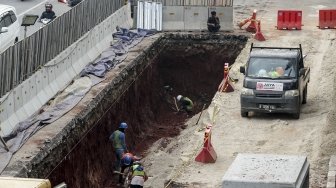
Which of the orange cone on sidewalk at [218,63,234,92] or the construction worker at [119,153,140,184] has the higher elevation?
the orange cone on sidewalk at [218,63,234,92]

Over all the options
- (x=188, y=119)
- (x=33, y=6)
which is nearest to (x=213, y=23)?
(x=188, y=119)

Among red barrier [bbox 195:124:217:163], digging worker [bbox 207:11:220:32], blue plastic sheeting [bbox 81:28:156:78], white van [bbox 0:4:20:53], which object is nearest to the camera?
red barrier [bbox 195:124:217:163]

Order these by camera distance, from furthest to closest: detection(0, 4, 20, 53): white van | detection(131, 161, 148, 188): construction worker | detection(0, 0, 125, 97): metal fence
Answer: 1. detection(0, 4, 20, 53): white van
2. detection(0, 0, 125, 97): metal fence
3. detection(131, 161, 148, 188): construction worker

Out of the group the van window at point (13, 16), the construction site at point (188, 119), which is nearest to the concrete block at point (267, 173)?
the construction site at point (188, 119)

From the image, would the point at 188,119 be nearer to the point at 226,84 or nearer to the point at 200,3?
the point at 226,84

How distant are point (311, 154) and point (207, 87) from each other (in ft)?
47.4

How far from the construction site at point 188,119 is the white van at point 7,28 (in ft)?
11.3

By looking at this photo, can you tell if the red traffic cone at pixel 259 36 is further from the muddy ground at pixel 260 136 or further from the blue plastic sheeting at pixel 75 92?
the blue plastic sheeting at pixel 75 92

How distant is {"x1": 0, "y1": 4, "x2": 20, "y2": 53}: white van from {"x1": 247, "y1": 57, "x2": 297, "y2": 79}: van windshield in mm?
8627

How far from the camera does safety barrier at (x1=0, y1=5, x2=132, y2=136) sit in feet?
93.8

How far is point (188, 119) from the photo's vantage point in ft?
125

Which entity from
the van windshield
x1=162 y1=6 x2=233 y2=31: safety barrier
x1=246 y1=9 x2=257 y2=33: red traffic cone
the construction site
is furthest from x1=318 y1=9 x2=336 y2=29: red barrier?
the van windshield

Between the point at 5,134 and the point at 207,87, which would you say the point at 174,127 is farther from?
the point at 5,134

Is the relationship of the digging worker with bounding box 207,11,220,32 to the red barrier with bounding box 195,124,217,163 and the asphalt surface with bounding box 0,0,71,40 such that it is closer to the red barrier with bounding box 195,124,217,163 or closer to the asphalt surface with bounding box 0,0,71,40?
the asphalt surface with bounding box 0,0,71,40
